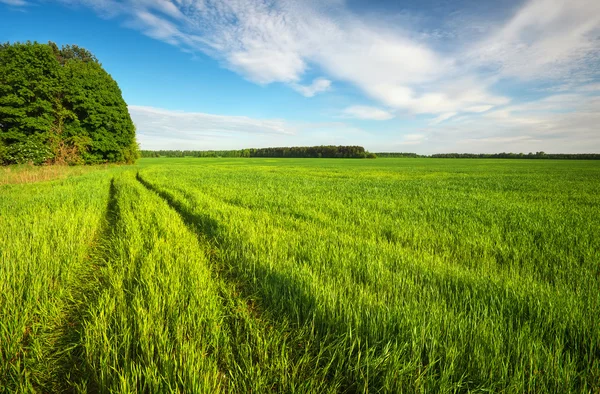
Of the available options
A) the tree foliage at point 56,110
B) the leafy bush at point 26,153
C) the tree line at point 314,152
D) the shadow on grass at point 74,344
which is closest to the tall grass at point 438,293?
the shadow on grass at point 74,344

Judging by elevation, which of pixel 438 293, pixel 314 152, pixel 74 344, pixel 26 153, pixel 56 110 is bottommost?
pixel 74 344

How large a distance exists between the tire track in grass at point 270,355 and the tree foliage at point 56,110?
105ft

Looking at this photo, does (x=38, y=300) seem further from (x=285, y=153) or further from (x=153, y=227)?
(x=285, y=153)

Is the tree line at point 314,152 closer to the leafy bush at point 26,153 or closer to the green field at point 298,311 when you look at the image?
the leafy bush at point 26,153

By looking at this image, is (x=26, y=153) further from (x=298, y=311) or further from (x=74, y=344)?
(x=298, y=311)

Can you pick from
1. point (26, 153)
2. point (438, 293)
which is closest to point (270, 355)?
point (438, 293)

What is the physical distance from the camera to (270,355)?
2201 mm

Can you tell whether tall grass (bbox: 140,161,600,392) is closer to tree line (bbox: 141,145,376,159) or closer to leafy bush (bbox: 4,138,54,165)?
leafy bush (bbox: 4,138,54,165)

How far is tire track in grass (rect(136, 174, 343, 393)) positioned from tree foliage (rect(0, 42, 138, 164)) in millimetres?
31911

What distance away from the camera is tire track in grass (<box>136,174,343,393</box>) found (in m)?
1.84

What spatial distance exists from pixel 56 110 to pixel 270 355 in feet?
145

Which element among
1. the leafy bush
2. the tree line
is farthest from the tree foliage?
the tree line

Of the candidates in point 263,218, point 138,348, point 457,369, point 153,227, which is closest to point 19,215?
point 153,227

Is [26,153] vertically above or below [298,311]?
above
